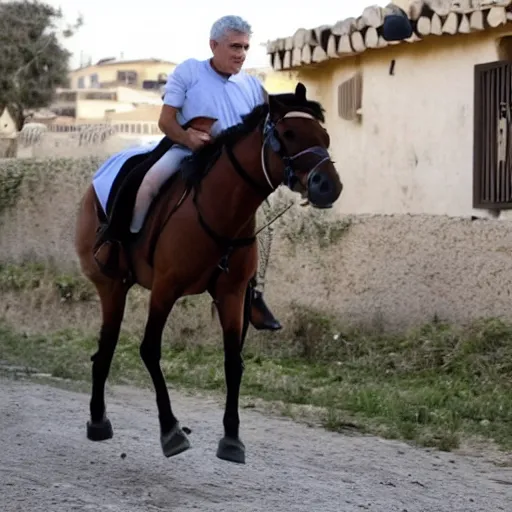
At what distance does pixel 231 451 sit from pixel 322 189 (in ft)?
5.39

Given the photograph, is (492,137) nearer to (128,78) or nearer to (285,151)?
(285,151)

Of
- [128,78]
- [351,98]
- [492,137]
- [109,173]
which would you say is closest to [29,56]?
[351,98]

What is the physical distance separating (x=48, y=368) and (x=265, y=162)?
239 inches

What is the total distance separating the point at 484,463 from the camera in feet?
25.8

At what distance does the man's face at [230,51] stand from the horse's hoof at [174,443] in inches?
81.0

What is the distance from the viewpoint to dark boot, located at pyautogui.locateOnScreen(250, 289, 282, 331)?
769 cm

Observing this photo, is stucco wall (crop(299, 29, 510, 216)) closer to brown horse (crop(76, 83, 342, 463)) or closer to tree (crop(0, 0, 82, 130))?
brown horse (crop(76, 83, 342, 463))

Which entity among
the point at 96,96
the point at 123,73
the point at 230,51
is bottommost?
the point at 230,51

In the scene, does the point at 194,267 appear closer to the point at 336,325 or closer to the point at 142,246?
the point at 142,246

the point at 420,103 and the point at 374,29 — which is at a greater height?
the point at 374,29

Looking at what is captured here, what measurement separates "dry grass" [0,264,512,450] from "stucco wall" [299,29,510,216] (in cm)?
209

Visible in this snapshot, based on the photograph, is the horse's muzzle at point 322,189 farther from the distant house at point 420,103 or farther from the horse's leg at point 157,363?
the distant house at point 420,103

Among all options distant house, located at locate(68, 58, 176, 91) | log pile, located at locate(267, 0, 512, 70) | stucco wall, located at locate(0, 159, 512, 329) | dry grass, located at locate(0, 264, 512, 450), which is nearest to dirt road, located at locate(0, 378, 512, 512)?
dry grass, located at locate(0, 264, 512, 450)

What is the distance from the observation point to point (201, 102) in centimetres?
710
